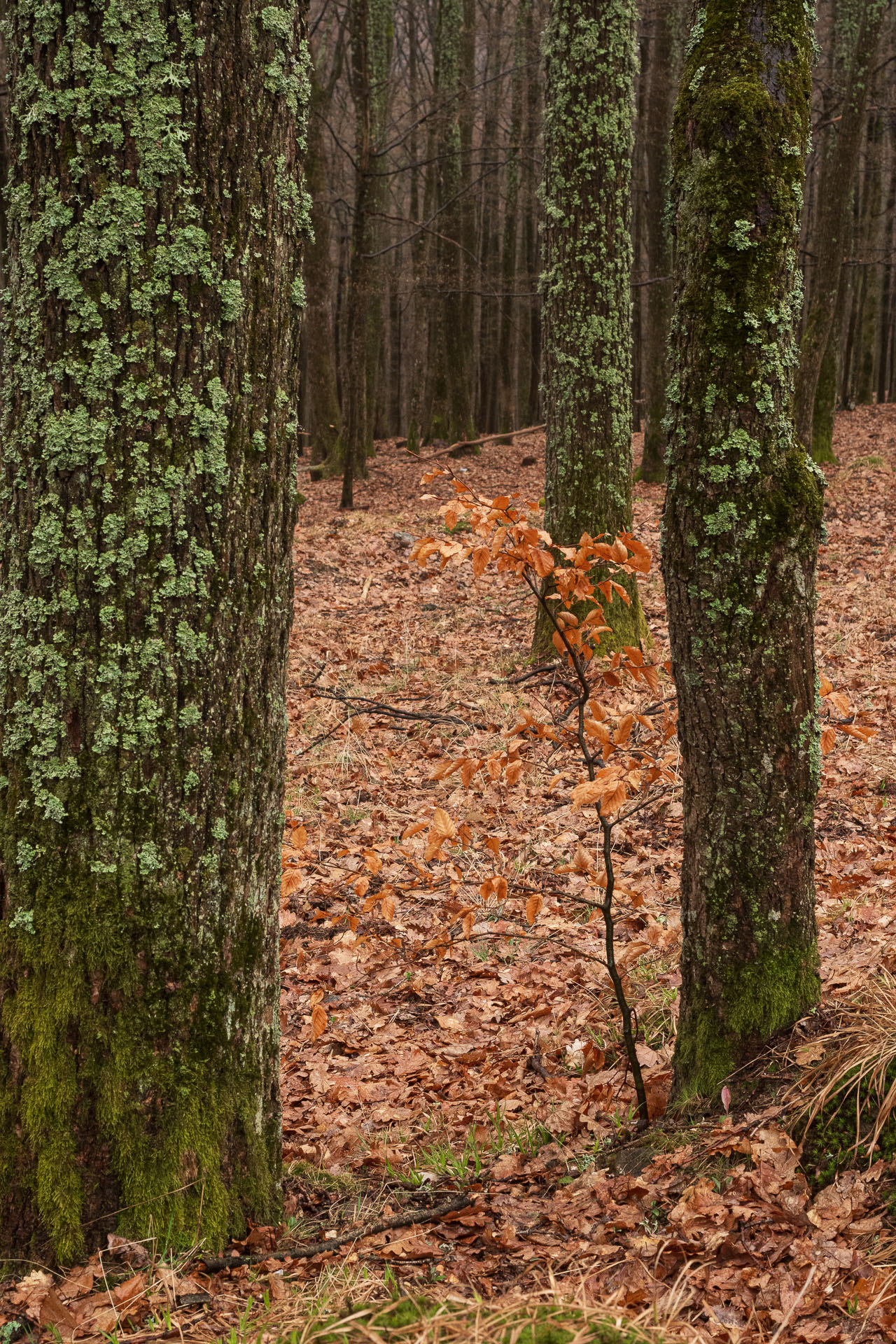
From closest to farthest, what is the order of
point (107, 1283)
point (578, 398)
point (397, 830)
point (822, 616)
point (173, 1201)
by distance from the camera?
1. point (107, 1283)
2. point (173, 1201)
3. point (397, 830)
4. point (578, 398)
5. point (822, 616)

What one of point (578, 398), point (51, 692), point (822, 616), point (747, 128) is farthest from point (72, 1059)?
point (822, 616)

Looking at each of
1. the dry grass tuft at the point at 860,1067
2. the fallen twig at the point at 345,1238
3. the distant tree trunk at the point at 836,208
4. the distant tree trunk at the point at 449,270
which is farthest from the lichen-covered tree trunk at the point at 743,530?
the distant tree trunk at the point at 449,270

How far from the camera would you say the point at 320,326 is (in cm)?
1752

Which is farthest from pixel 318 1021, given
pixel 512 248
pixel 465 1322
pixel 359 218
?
pixel 512 248

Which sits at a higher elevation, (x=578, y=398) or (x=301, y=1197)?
(x=578, y=398)

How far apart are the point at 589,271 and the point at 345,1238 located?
262 inches

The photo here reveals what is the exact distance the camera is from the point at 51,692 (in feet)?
7.79

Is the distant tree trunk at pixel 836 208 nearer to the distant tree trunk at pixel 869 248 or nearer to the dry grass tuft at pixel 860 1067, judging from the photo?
the distant tree trunk at pixel 869 248

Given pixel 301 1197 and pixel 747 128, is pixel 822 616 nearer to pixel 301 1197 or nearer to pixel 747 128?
pixel 747 128

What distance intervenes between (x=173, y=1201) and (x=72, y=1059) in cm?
46

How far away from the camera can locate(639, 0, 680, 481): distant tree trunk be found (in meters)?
14.8

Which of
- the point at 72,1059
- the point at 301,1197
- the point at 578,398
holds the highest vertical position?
the point at 578,398

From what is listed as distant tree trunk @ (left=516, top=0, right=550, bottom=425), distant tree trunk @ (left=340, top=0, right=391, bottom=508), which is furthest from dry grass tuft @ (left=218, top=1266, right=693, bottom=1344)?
distant tree trunk @ (left=516, top=0, right=550, bottom=425)

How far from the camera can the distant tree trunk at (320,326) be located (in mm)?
17094
